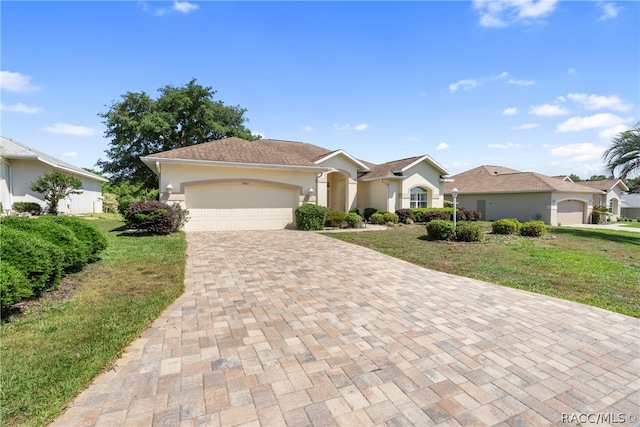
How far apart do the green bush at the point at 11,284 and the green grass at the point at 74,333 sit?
0.39 meters

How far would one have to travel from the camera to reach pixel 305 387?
2.54 metres

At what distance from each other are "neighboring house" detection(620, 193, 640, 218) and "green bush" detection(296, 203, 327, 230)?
40757 millimetres

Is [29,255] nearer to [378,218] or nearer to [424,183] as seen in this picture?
[378,218]

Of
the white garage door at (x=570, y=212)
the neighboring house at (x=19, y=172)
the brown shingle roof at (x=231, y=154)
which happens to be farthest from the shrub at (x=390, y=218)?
the neighboring house at (x=19, y=172)

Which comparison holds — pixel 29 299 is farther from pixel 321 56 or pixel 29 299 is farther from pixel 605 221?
pixel 605 221

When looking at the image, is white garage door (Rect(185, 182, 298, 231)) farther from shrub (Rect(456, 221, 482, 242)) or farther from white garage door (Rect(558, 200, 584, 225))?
white garage door (Rect(558, 200, 584, 225))

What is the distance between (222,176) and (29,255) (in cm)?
992

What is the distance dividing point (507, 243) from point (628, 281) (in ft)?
16.8

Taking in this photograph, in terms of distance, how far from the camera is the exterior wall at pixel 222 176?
42.1ft

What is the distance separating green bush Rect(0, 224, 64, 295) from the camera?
12.5 feet

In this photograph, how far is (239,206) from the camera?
46.2ft

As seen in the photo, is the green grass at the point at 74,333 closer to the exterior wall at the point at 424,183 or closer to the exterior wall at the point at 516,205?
the exterior wall at the point at 424,183

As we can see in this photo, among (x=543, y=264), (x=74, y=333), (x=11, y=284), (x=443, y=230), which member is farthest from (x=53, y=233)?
(x=443, y=230)

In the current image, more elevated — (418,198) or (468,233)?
(418,198)
